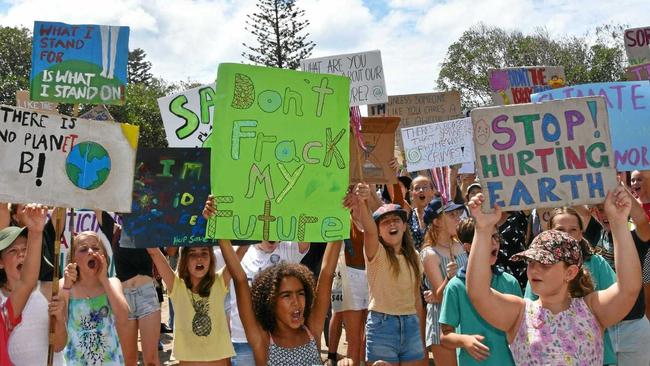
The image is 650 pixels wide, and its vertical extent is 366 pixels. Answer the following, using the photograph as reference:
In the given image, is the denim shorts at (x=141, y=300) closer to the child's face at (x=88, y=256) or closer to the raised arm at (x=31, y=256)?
the child's face at (x=88, y=256)

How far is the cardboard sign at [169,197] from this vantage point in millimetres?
4516

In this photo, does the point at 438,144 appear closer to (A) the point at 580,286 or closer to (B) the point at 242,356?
(B) the point at 242,356

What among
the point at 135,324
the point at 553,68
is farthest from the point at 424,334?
the point at 553,68

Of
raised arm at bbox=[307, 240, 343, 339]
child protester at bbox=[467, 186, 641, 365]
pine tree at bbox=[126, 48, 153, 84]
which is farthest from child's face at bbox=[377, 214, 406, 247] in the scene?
pine tree at bbox=[126, 48, 153, 84]

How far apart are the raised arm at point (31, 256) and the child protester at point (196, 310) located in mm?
1047

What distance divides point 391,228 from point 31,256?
107 inches

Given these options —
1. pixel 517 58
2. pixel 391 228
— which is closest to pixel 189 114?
→ pixel 391 228

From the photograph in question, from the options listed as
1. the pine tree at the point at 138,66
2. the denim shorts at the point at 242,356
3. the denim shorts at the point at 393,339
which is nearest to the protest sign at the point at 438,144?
the denim shorts at the point at 393,339

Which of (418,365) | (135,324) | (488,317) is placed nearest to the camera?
(488,317)

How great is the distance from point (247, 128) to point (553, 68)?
6.14 meters

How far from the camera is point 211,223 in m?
4.04

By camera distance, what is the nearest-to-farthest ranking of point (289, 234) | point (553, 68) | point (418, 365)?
point (289, 234) → point (418, 365) → point (553, 68)

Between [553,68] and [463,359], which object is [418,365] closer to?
[463,359]

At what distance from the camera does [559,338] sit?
323 centimetres
